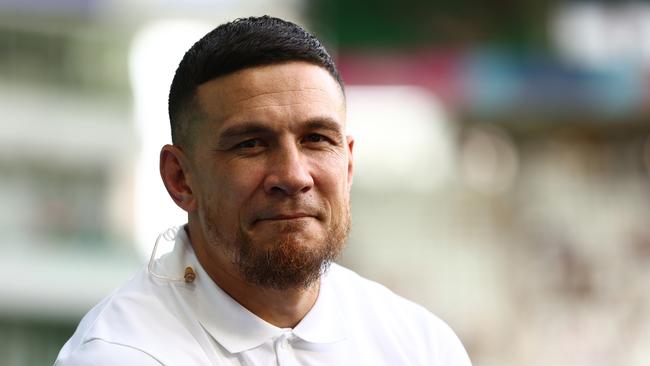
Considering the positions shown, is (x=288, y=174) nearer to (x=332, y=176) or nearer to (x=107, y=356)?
(x=332, y=176)

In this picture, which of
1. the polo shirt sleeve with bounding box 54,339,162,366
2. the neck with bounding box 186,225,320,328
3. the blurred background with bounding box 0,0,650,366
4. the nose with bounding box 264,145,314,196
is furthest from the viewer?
the blurred background with bounding box 0,0,650,366

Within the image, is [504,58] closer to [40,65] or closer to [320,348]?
[40,65]

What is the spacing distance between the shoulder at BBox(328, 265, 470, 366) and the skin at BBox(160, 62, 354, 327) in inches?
7.4

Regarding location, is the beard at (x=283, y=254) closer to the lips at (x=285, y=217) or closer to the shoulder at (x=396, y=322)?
the lips at (x=285, y=217)

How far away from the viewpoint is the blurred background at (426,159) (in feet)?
39.2

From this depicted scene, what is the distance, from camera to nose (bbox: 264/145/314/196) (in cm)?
219

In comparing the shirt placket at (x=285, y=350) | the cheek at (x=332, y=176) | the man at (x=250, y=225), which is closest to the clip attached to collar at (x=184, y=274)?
the man at (x=250, y=225)

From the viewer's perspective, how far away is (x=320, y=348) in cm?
236

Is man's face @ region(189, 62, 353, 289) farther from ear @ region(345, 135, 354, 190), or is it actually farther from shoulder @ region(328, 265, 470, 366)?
shoulder @ region(328, 265, 470, 366)

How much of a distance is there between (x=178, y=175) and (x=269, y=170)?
1.00 feet

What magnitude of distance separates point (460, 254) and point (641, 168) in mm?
2286

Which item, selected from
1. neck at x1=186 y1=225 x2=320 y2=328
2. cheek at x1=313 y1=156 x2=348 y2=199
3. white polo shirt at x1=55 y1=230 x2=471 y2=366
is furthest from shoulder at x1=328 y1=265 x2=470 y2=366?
cheek at x1=313 y1=156 x2=348 y2=199

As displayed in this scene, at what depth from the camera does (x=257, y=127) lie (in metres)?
2.22

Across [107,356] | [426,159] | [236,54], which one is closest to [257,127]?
[236,54]
